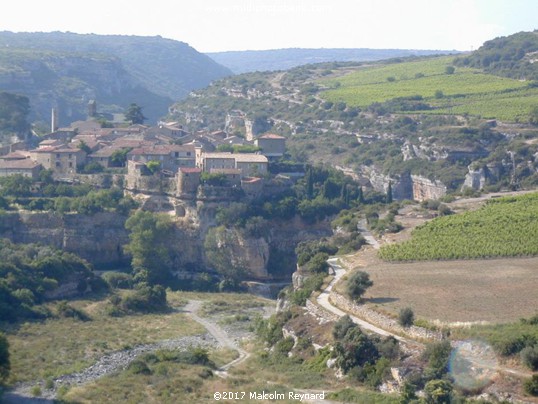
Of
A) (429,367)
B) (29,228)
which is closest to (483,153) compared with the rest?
(29,228)

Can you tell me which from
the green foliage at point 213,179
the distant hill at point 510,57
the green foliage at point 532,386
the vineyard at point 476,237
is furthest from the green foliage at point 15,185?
the distant hill at point 510,57

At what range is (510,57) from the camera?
5305 inches

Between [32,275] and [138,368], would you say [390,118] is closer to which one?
[32,275]

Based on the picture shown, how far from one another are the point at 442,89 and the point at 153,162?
165 ft

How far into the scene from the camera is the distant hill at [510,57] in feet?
419

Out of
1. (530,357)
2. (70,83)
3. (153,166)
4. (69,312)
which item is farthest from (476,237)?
(70,83)

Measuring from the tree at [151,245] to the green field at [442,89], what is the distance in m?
40.4

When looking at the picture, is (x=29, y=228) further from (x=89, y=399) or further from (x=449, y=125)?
(x=449, y=125)

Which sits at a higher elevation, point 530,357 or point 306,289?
point 530,357

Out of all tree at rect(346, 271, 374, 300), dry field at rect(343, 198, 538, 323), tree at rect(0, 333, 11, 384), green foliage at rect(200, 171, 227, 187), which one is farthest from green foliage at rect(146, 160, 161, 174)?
tree at rect(0, 333, 11, 384)

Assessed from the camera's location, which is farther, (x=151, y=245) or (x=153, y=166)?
(x=153, y=166)

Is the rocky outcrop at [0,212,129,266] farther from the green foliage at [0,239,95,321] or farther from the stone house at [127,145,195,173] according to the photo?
the stone house at [127,145,195,173]

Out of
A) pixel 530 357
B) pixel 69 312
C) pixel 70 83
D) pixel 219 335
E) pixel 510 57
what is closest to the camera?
pixel 530 357

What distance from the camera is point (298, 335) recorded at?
49.6 m
